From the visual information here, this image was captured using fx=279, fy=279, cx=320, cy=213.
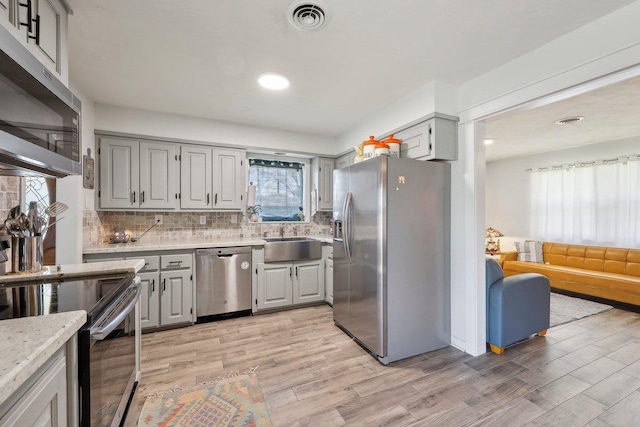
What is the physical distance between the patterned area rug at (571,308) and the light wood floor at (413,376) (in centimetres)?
30

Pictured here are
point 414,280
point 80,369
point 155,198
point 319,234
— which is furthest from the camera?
point 319,234

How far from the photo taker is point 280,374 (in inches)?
85.1

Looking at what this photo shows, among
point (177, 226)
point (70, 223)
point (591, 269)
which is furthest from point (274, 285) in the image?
point (591, 269)

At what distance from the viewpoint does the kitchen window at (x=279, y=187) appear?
4102mm

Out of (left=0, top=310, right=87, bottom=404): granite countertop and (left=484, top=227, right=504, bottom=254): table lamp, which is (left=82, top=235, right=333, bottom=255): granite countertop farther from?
(left=484, top=227, right=504, bottom=254): table lamp

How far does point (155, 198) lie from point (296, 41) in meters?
2.35

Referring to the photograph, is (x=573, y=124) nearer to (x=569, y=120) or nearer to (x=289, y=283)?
(x=569, y=120)

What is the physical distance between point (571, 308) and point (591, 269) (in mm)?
1051

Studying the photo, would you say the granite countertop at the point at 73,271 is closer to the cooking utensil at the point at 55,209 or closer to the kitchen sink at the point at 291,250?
the cooking utensil at the point at 55,209

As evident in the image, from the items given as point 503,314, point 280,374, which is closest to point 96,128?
point 280,374

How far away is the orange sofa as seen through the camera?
11.9ft

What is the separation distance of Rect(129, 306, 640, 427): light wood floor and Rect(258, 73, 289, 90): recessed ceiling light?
7.85 feet

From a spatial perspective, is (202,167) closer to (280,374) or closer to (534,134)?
(280,374)

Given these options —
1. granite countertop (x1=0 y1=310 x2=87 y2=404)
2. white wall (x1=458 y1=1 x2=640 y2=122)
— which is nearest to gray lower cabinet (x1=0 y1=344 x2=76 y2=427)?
granite countertop (x1=0 y1=310 x2=87 y2=404)
